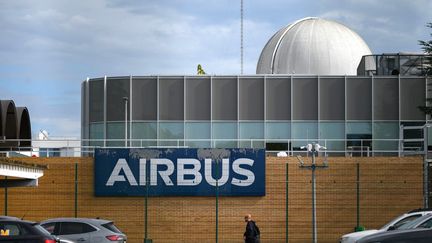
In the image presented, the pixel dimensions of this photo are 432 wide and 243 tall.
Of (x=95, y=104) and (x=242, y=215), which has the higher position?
(x=95, y=104)

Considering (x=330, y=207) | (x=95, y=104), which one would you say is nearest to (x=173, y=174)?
(x=330, y=207)

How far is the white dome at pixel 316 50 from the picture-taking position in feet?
172

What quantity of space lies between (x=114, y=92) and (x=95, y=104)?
1.45 meters

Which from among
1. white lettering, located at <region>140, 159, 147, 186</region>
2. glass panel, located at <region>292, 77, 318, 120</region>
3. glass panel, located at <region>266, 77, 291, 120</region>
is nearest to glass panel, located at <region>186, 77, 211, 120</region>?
glass panel, located at <region>266, 77, 291, 120</region>

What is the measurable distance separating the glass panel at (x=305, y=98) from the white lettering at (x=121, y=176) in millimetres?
12620

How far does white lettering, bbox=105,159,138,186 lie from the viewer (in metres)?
Result: 34.8

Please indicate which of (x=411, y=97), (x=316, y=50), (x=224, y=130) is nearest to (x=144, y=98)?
(x=224, y=130)

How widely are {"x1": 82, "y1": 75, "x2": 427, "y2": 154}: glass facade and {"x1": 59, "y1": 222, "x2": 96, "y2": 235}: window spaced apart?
2044 centimetres

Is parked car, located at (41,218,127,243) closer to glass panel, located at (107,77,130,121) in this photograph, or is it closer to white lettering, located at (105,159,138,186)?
white lettering, located at (105,159,138,186)

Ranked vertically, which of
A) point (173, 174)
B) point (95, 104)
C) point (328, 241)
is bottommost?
point (328, 241)

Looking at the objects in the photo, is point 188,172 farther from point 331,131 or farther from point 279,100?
point 331,131

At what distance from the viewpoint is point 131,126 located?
45375 millimetres

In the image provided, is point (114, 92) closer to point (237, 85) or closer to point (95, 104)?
point (95, 104)

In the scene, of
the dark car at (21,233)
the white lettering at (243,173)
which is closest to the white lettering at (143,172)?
the white lettering at (243,173)
